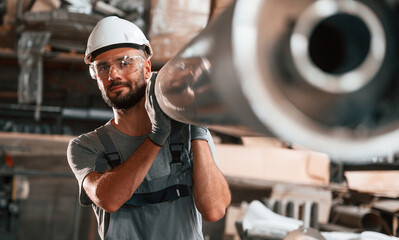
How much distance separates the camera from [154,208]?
1261 millimetres

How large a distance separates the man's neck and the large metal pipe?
82cm

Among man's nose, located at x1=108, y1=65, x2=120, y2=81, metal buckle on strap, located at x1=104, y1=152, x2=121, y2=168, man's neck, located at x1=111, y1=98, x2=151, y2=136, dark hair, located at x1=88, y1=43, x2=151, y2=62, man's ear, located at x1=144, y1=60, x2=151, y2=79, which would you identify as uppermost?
dark hair, located at x1=88, y1=43, x2=151, y2=62

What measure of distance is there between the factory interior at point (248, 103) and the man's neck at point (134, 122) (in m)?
0.18

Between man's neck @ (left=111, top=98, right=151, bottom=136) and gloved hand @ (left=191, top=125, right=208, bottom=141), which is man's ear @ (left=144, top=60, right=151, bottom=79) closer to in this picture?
man's neck @ (left=111, top=98, right=151, bottom=136)

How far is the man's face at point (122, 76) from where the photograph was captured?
3.85 ft

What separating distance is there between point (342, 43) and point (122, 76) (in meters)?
0.82

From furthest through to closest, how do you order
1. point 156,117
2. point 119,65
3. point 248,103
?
point 119,65 < point 156,117 < point 248,103

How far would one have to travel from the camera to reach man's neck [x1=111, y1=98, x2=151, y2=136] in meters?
1.27

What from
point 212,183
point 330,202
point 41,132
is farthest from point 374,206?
point 41,132

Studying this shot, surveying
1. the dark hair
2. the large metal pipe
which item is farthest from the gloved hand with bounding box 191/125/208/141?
the large metal pipe

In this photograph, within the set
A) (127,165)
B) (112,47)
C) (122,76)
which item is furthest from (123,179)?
(112,47)

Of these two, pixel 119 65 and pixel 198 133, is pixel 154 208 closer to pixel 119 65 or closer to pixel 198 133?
pixel 198 133

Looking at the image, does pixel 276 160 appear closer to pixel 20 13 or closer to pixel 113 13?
pixel 113 13

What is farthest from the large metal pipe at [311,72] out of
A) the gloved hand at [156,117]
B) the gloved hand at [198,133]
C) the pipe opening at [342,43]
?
the gloved hand at [198,133]
